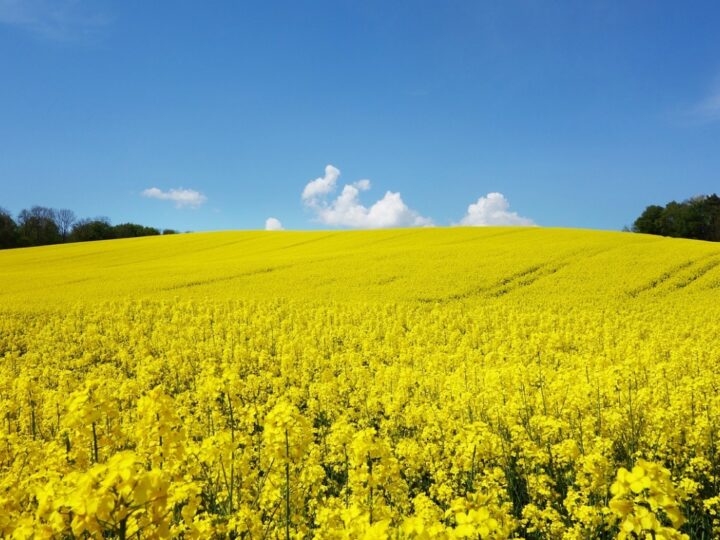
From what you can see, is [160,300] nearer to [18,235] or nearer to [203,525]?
[203,525]

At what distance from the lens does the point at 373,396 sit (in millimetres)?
9008

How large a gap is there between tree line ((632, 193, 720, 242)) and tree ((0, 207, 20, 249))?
9122 centimetres

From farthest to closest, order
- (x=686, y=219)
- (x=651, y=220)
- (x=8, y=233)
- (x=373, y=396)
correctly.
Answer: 1. (x=651, y=220)
2. (x=686, y=219)
3. (x=8, y=233)
4. (x=373, y=396)

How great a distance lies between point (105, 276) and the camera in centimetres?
2745

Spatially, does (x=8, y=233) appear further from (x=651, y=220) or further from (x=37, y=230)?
(x=651, y=220)

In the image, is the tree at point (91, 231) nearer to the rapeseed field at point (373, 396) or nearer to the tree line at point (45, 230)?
the tree line at point (45, 230)

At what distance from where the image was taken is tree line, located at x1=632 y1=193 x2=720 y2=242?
2689 inches

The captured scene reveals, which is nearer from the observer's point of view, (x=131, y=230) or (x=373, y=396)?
(x=373, y=396)

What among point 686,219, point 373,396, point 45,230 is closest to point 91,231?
point 45,230

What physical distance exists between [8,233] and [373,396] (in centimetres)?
6835

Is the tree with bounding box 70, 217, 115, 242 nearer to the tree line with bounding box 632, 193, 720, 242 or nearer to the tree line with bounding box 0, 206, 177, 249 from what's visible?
the tree line with bounding box 0, 206, 177, 249

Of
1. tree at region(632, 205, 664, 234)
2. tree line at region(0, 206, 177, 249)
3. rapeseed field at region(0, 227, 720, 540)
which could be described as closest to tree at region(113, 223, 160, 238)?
tree line at region(0, 206, 177, 249)

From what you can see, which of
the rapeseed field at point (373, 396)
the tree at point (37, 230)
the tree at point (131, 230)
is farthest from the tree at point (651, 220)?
the tree at point (37, 230)

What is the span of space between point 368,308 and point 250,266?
1294 cm
